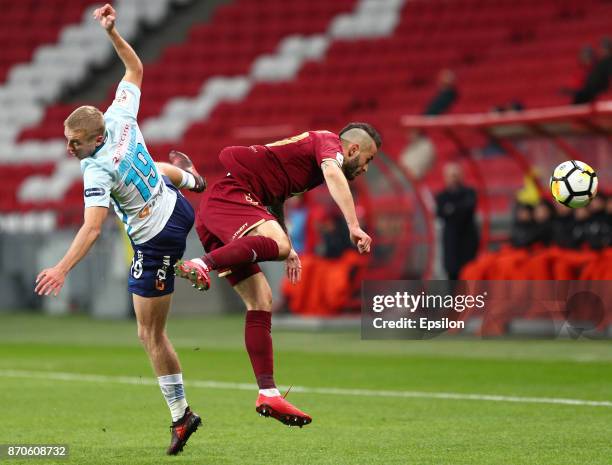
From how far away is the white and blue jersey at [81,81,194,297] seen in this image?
23.2 ft

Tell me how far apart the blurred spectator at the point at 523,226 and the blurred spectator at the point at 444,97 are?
5.18 meters

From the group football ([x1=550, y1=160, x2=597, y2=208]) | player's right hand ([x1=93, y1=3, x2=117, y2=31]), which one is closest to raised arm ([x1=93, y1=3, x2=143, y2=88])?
player's right hand ([x1=93, y1=3, x2=117, y2=31])

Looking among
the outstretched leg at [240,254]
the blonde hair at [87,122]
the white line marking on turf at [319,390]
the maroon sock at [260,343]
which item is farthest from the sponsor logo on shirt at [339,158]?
the white line marking on turf at [319,390]

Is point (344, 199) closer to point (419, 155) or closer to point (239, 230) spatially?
point (239, 230)

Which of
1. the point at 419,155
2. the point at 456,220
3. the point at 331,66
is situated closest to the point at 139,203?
the point at 456,220

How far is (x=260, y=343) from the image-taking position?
7.18 m

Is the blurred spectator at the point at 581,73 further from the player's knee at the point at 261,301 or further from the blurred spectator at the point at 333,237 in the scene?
the player's knee at the point at 261,301

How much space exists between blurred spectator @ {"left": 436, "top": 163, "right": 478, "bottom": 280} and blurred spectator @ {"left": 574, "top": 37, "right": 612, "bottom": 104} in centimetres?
254

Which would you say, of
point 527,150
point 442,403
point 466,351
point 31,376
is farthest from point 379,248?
point 442,403

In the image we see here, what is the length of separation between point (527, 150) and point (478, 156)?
0.79 meters

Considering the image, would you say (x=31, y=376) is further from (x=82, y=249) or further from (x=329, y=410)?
(x=82, y=249)

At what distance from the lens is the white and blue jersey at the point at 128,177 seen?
6922mm

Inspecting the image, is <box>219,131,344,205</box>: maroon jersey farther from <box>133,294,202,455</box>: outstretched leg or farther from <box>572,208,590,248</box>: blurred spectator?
<box>572,208,590,248</box>: blurred spectator

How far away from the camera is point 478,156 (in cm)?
1680
